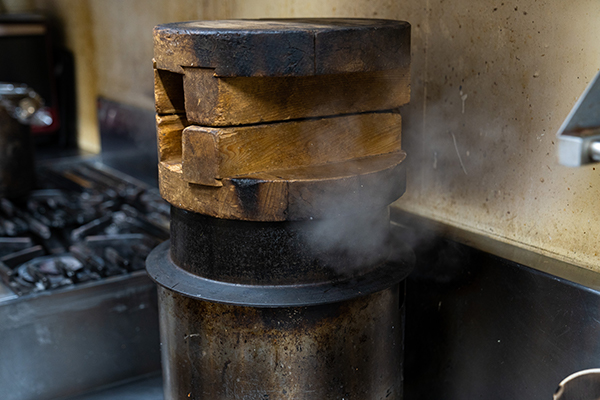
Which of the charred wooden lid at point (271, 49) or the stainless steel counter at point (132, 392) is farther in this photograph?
the stainless steel counter at point (132, 392)

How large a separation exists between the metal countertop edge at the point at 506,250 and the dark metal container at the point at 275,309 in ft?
1.58

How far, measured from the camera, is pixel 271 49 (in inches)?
68.5

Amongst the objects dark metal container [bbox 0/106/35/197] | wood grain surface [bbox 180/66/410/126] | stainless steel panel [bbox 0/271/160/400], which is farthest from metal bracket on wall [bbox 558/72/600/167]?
dark metal container [bbox 0/106/35/197]

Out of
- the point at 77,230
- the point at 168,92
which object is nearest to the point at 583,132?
the point at 168,92

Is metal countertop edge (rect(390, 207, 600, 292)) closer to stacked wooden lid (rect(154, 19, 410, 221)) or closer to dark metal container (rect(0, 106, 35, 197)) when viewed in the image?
stacked wooden lid (rect(154, 19, 410, 221))

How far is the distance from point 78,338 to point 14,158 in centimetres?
191

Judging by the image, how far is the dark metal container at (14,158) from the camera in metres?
4.20

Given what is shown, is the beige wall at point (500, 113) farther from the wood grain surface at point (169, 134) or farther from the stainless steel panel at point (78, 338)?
the stainless steel panel at point (78, 338)

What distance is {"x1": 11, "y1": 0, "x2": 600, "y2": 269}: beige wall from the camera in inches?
83.0

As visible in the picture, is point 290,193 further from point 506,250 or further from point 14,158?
point 14,158

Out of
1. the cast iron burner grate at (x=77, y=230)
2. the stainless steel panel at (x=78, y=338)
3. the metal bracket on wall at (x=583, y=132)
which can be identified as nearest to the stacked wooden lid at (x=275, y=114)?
the metal bracket on wall at (x=583, y=132)

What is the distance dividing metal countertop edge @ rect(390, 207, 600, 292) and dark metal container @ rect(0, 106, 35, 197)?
2.77 metres

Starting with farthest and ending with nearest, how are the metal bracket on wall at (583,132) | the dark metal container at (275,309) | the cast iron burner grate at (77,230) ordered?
the cast iron burner grate at (77,230) < the dark metal container at (275,309) < the metal bracket on wall at (583,132)

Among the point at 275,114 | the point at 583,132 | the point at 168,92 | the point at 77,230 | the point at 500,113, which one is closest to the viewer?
the point at 583,132
